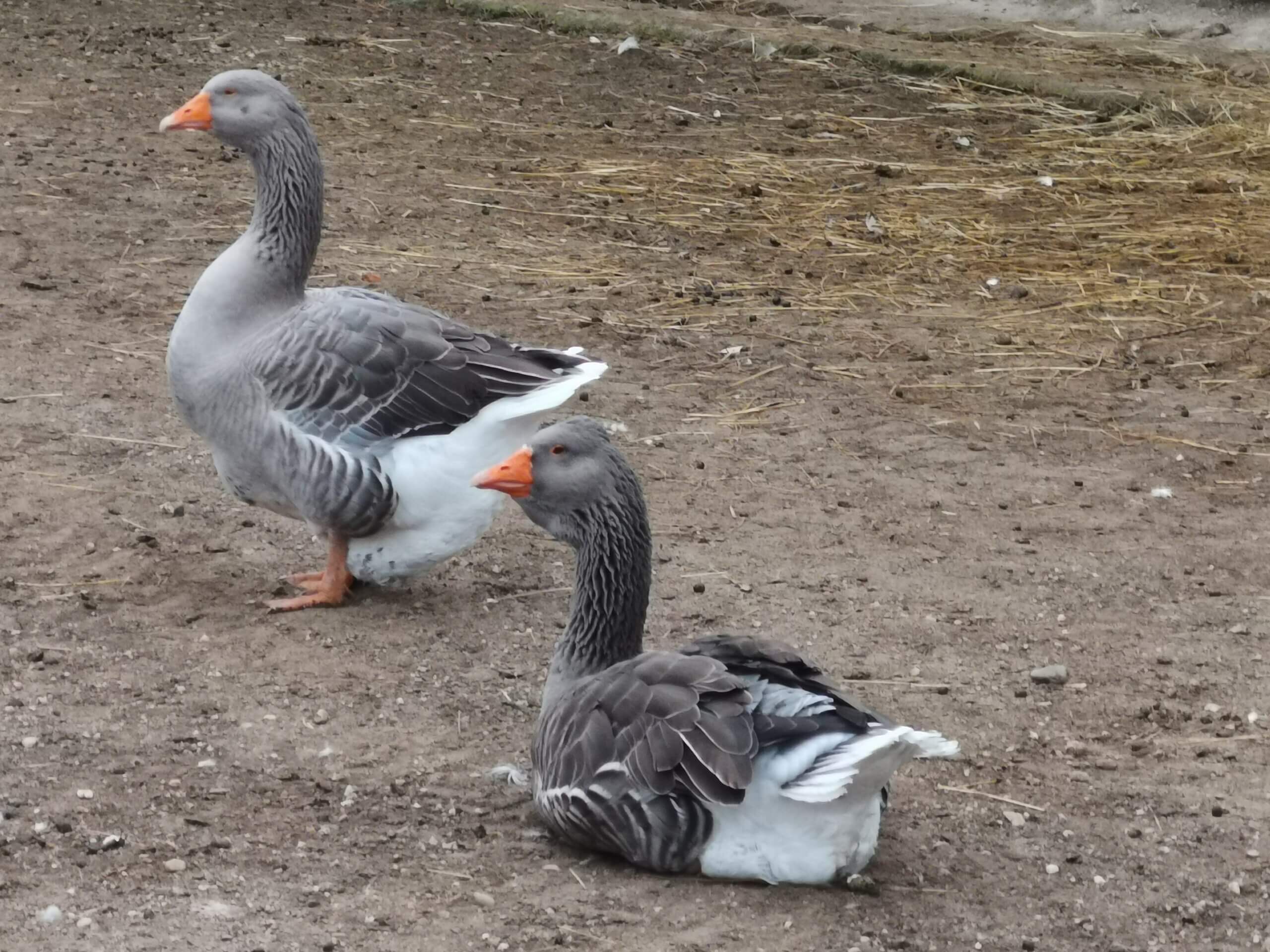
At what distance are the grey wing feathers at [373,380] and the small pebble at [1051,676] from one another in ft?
4.87

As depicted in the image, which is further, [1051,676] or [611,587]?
[1051,676]

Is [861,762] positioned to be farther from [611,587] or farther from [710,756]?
[611,587]

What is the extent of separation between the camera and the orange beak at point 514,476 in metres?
3.69

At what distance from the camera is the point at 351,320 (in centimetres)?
449

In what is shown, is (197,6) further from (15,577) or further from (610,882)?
(610,882)

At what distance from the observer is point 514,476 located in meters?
3.69

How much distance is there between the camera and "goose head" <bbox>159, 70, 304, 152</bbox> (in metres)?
4.71

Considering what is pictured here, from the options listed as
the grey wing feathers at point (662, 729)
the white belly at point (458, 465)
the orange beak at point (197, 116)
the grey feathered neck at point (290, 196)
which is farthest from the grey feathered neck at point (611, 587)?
the orange beak at point (197, 116)

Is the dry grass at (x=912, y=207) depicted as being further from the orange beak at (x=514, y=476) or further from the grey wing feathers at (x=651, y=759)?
the grey wing feathers at (x=651, y=759)

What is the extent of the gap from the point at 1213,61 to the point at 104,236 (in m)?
7.18

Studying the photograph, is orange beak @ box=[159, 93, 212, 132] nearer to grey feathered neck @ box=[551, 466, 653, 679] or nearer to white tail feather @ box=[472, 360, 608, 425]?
white tail feather @ box=[472, 360, 608, 425]

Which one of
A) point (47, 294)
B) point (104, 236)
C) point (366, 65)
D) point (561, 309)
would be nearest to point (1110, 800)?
point (561, 309)

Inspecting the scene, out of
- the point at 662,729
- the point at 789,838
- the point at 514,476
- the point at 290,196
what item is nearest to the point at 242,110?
the point at 290,196

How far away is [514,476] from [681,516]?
5.24ft
